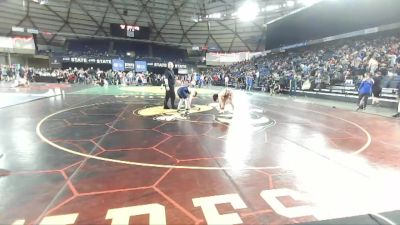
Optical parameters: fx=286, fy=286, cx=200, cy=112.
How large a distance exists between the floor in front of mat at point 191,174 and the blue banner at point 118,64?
36.0 meters

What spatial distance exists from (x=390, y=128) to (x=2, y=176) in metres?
8.96

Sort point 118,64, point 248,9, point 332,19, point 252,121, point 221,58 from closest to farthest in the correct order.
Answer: point 252,121, point 332,19, point 248,9, point 118,64, point 221,58

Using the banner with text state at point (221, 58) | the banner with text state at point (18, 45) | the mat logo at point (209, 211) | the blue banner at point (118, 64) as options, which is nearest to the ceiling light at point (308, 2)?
the banner with text state at point (221, 58)

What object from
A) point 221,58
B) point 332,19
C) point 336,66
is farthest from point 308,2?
point 221,58

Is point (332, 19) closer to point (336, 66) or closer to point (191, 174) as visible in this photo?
point (336, 66)

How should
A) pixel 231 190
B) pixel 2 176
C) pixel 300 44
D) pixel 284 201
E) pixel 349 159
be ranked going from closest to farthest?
1. pixel 284 201
2. pixel 231 190
3. pixel 2 176
4. pixel 349 159
5. pixel 300 44

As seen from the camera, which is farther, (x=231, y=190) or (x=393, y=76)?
(x=393, y=76)

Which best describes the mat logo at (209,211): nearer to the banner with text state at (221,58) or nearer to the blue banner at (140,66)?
the blue banner at (140,66)

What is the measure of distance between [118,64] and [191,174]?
1599 inches

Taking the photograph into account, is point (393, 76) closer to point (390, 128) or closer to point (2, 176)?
point (390, 128)

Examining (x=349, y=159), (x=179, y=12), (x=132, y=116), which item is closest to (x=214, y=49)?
(x=179, y=12)

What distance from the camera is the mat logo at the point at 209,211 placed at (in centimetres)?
274

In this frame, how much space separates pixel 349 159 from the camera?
4.88 m

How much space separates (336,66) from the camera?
1984 centimetres
